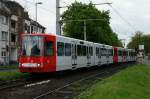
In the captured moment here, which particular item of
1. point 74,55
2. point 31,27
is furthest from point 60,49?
point 31,27

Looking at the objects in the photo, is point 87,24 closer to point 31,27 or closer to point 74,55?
point 31,27

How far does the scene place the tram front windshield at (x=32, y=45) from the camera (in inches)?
1019

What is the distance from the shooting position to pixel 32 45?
2614cm

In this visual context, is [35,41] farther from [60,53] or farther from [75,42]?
[75,42]

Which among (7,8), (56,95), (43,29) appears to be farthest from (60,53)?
(43,29)

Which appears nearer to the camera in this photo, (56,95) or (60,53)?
(56,95)

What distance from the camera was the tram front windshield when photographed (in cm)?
2588

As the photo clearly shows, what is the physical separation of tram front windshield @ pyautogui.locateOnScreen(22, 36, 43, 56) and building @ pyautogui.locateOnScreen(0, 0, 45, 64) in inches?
1605

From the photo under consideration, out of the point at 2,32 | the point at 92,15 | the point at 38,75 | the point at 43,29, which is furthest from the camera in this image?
the point at 43,29

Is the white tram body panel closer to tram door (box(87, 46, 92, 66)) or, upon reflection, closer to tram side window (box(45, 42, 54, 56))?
tram door (box(87, 46, 92, 66))

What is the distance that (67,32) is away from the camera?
3155 inches

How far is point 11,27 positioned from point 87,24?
577 inches

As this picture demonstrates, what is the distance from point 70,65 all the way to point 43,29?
236 feet

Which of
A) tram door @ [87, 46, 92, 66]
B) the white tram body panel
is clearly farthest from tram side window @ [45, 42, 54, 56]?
tram door @ [87, 46, 92, 66]
